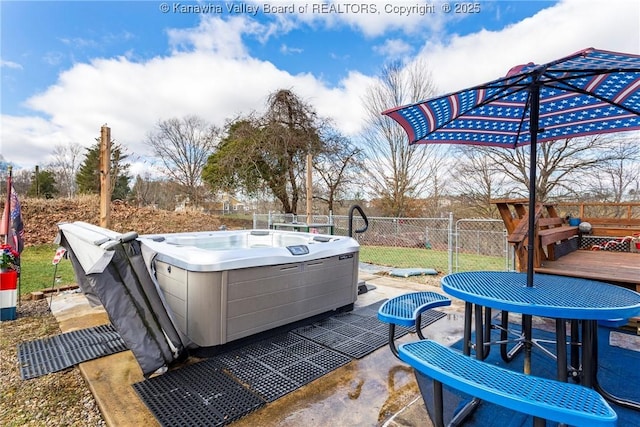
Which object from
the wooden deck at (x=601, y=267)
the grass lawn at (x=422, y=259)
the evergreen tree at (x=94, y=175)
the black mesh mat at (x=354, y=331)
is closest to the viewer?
the black mesh mat at (x=354, y=331)

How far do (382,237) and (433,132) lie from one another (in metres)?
6.56

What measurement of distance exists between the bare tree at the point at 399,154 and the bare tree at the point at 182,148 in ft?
27.0

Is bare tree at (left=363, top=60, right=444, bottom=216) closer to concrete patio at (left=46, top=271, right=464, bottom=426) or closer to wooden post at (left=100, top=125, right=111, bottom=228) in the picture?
wooden post at (left=100, top=125, right=111, bottom=228)

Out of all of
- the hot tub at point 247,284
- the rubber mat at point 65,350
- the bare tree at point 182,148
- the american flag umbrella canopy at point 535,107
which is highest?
the bare tree at point 182,148

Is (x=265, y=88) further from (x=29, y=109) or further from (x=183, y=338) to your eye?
(x=183, y=338)

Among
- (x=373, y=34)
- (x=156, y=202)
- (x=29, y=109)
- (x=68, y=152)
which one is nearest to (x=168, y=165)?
(x=156, y=202)

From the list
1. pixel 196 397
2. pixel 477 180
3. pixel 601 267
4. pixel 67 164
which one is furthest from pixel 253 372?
pixel 67 164

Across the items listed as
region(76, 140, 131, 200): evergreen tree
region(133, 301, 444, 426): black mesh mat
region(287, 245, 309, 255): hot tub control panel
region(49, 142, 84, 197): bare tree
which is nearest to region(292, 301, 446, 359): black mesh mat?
region(133, 301, 444, 426): black mesh mat

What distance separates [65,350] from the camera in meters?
2.43

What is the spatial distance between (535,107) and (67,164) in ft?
64.4

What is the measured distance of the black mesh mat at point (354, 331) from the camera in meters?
2.54

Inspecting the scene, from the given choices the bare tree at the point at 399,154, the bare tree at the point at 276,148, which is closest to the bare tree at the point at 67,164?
the bare tree at the point at 276,148

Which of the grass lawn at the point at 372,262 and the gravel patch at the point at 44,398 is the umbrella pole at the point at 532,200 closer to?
the gravel patch at the point at 44,398

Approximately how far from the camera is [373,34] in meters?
8.38
